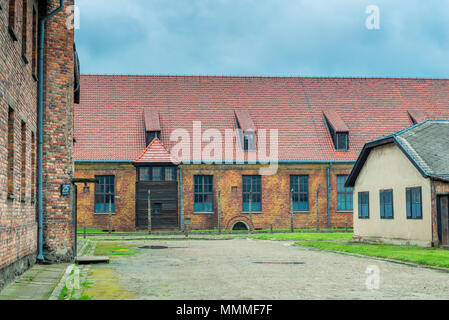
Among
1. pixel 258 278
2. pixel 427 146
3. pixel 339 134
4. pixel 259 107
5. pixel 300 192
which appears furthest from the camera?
pixel 259 107

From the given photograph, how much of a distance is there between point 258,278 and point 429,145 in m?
14.4

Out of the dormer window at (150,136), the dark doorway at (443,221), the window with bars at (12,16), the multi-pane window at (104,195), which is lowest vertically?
the dark doorway at (443,221)

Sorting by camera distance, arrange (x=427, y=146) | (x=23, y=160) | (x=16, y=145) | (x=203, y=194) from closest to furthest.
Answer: (x=16, y=145)
(x=23, y=160)
(x=427, y=146)
(x=203, y=194)

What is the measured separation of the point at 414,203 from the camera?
2491 cm

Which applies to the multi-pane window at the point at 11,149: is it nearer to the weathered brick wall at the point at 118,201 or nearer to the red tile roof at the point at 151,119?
the weathered brick wall at the point at 118,201

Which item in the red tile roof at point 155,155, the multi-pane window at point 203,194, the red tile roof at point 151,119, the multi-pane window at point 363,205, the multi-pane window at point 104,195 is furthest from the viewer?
the multi-pane window at point 203,194

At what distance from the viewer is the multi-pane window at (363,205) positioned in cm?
2953

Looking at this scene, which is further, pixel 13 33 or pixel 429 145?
pixel 429 145

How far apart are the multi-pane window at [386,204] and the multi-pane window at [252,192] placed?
16.0 m

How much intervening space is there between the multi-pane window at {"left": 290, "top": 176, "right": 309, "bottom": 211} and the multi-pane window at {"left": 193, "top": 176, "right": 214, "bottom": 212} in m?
5.48

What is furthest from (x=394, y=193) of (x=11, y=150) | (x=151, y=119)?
(x=151, y=119)

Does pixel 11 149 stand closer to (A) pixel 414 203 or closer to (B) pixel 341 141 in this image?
(A) pixel 414 203

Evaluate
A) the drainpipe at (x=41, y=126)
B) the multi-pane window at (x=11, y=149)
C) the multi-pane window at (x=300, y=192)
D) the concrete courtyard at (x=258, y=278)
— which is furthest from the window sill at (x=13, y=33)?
the multi-pane window at (x=300, y=192)

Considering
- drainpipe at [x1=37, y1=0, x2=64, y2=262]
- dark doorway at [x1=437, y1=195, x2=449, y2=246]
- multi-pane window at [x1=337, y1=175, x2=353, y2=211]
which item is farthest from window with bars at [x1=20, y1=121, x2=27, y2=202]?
multi-pane window at [x1=337, y1=175, x2=353, y2=211]
